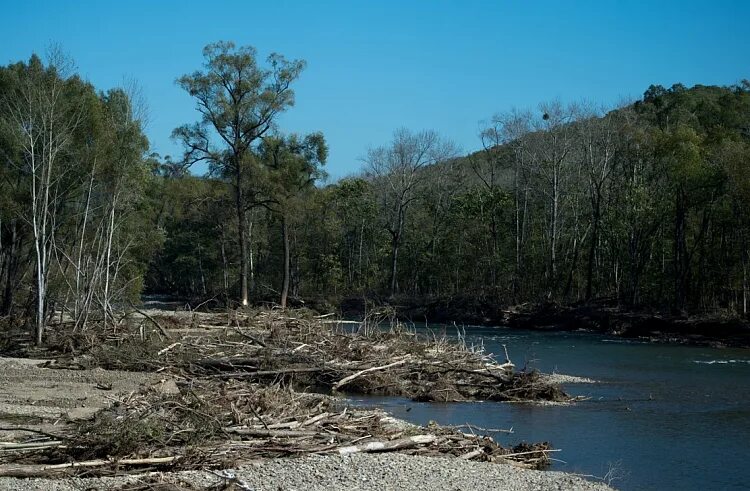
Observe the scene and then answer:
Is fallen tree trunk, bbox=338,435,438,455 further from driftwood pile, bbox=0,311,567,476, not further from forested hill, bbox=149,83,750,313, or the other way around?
forested hill, bbox=149,83,750,313

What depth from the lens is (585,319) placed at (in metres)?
46.4

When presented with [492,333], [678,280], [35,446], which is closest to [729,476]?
[35,446]

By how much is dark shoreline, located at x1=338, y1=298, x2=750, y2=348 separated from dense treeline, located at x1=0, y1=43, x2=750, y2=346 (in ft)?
5.70

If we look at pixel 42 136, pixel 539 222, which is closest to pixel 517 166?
pixel 539 222

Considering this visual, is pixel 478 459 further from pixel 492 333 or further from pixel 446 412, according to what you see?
pixel 492 333

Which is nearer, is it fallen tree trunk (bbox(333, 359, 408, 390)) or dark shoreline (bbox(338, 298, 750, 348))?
fallen tree trunk (bbox(333, 359, 408, 390))

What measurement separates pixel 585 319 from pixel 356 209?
24.9 m

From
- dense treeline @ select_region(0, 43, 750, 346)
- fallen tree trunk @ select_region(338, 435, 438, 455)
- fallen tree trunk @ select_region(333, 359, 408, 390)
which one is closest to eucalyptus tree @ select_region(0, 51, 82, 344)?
dense treeline @ select_region(0, 43, 750, 346)

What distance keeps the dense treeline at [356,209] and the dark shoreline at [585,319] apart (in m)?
1.74

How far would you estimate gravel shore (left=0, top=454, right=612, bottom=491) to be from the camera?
33.1 ft

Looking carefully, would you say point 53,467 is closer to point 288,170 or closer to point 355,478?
point 355,478

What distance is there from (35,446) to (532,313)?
1609 inches

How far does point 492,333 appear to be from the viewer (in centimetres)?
4381

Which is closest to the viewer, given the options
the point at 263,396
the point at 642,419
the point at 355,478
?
the point at 355,478
